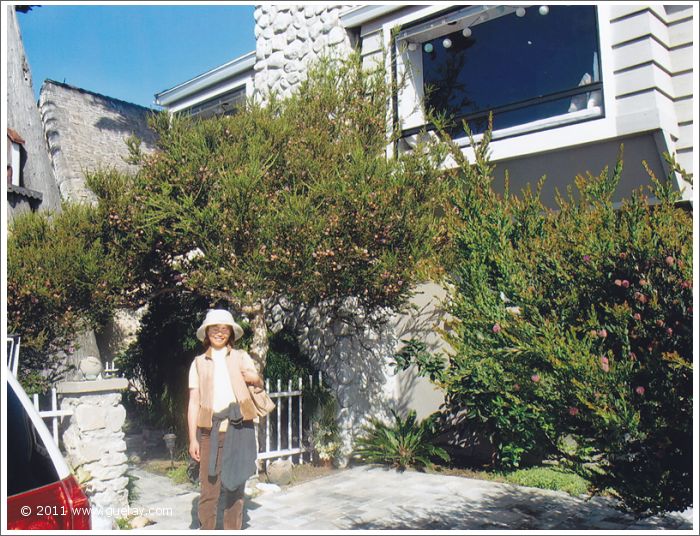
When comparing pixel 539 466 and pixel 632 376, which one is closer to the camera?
pixel 632 376

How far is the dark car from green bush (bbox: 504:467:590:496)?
514 centimetres

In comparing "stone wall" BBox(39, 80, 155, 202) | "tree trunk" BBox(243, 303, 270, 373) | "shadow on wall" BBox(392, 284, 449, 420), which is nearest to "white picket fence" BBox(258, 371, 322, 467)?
A: "tree trunk" BBox(243, 303, 270, 373)

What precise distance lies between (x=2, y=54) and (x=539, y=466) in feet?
23.0

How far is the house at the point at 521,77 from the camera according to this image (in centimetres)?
685

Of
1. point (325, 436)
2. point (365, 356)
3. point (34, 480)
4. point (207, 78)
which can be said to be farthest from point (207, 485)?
point (207, 78)

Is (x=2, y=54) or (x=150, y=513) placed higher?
(x=2, y=54)

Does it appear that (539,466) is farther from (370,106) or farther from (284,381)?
(370,106)

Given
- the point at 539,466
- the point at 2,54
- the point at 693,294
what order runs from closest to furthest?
the point at 693,294, the point at 2,54, the point at 539,466

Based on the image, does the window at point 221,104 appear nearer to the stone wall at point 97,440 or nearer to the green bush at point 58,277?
the green bush at point 58,277

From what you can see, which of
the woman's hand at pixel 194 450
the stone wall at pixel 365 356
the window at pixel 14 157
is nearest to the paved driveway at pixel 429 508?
the woman's hand at pixel 194 450

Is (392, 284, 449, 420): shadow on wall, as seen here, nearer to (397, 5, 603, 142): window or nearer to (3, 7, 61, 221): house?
(397, 5, 603, 142): window

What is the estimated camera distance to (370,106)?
8.22 meters

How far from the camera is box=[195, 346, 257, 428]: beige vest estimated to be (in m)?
5.16

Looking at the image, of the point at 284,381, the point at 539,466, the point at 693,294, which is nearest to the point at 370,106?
the point at 284,381
